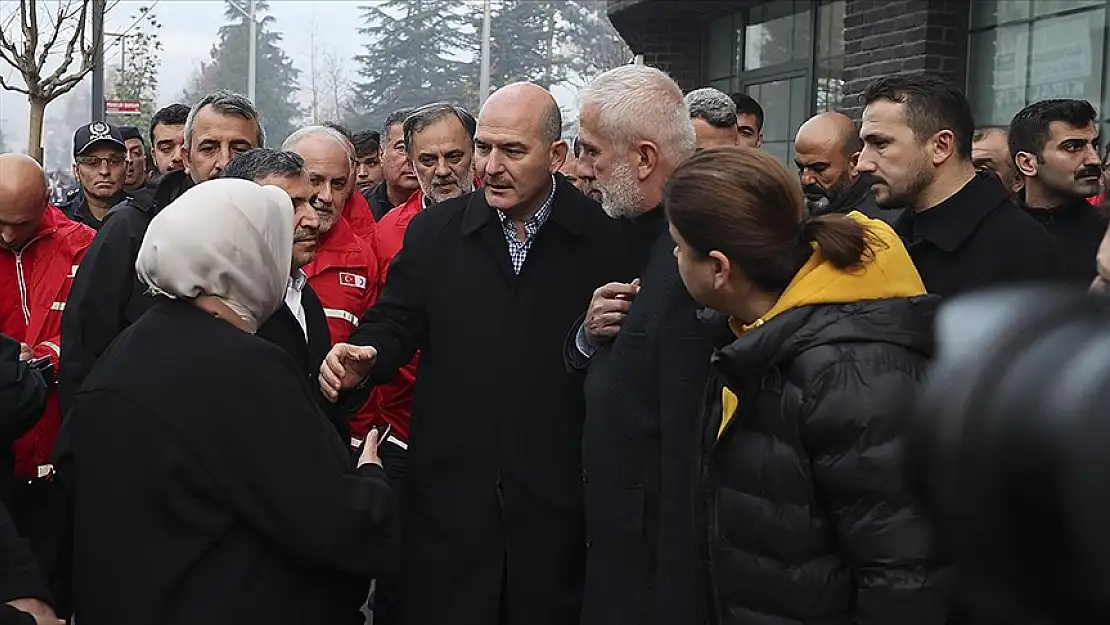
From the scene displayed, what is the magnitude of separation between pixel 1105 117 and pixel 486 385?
582cm

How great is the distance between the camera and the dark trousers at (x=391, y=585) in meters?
4.27

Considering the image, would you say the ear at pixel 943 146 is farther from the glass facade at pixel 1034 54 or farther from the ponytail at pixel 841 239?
the glass facade at pixel 1034 54

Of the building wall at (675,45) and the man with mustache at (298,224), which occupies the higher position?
the building wall at (675,45)

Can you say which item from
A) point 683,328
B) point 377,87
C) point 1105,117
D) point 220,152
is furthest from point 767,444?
point 377,87

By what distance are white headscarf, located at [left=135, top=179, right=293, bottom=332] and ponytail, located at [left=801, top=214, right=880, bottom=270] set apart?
1.26m

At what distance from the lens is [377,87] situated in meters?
61.9

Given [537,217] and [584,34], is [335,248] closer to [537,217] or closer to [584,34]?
[537,217]

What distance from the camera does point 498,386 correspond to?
411 cm

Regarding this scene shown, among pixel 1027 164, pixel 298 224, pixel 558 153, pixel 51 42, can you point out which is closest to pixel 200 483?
pixel 298 224

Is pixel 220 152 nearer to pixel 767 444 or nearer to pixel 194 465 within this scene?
pixel 194 465

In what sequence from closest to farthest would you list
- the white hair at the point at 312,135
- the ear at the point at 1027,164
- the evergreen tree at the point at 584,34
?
the white hair at the point at 312,135 < the ear at the point at 1027,164 < the evergreen tree at the point at 584,34

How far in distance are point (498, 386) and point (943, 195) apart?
1677mm

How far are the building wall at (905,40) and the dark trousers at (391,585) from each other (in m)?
5.84

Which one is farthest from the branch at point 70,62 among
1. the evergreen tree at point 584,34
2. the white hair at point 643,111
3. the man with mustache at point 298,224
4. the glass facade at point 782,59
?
the evergreen tree at point 584,34
